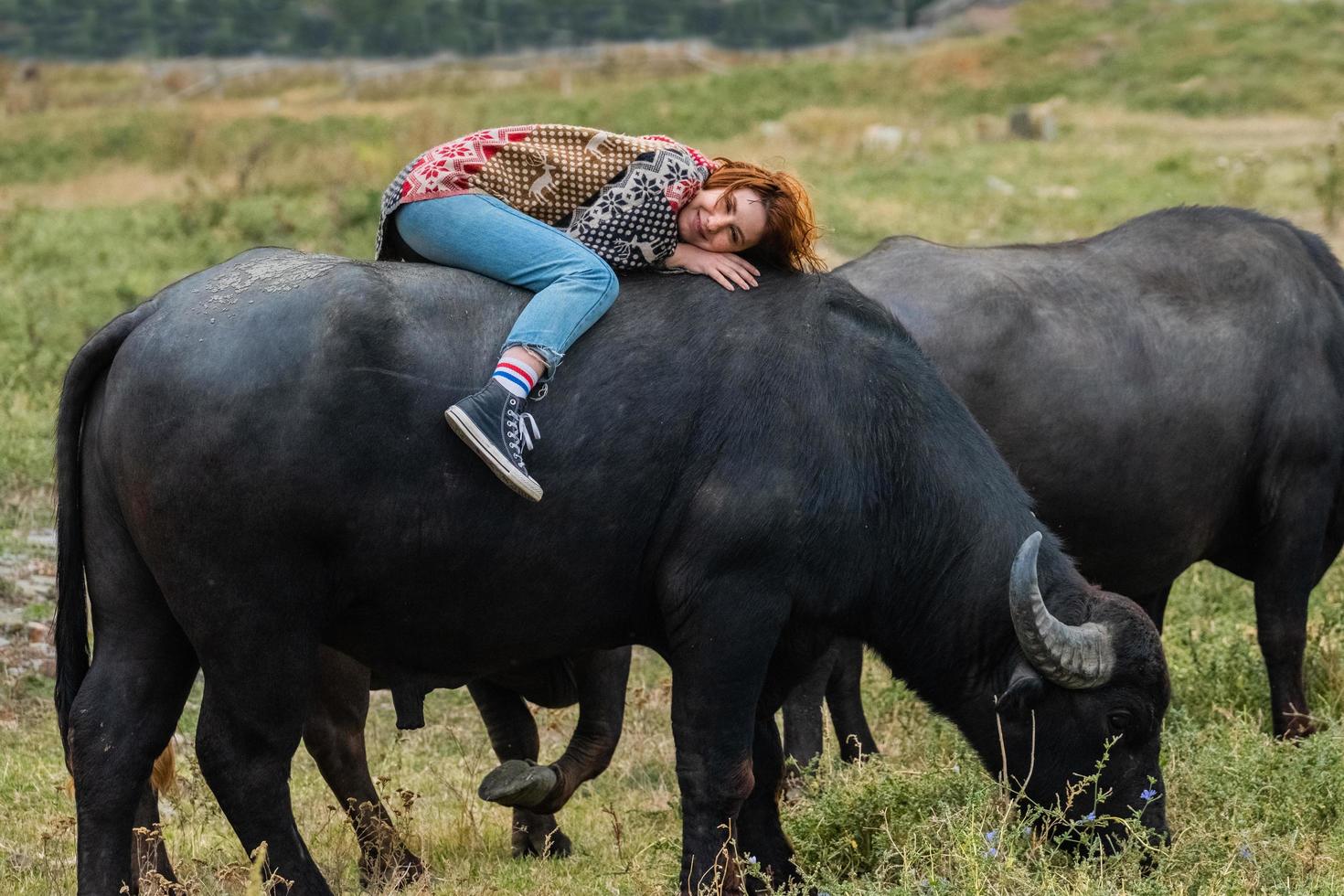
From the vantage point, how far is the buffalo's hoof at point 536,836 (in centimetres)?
606

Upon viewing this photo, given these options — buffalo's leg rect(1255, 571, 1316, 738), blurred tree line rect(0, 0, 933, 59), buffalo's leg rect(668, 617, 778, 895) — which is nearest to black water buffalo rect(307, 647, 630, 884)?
buffalo's leg rect(668, 617, 778, 895)

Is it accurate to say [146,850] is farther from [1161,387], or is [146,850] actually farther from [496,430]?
[1161,387]

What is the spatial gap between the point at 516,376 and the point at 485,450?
0.84ft

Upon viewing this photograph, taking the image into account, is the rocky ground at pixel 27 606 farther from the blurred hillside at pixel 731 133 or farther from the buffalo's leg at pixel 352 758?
the buffalo's leg at pixel 352 758

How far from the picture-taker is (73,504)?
186 inches

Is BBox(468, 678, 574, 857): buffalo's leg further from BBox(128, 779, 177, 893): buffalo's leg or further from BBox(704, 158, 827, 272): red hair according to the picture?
BBox(704, 158, 827, 272): red hair

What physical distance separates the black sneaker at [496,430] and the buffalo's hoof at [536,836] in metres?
2.07

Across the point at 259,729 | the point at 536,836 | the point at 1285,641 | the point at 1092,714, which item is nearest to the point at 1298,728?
the point at 1285,641

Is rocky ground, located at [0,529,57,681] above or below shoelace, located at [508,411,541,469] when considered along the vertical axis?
below

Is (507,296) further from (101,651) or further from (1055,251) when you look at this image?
(1055,251)

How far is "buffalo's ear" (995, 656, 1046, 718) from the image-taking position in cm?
485

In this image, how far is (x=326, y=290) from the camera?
4.53 m

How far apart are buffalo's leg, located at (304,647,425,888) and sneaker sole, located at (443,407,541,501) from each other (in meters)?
1.61

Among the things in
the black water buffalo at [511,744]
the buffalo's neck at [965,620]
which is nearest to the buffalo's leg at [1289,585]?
the buffalo's neck at [965,620]
